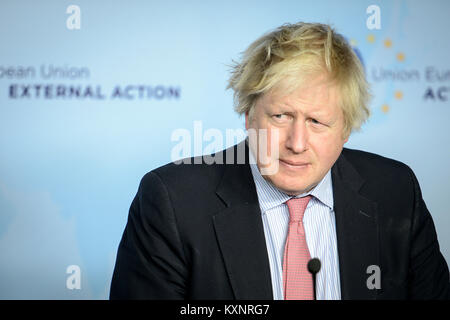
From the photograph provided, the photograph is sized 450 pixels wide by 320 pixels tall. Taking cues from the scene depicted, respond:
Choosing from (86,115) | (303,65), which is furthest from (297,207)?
(86,115)

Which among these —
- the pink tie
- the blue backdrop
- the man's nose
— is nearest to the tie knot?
the pink tie

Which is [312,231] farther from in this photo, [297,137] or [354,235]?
[297,137]

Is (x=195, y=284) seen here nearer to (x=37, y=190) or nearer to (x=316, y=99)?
(x=316, y=99)

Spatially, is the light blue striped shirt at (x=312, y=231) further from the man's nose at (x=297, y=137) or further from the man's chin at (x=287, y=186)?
the man's nose at (x=297, y=137)

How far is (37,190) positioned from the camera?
2.38 metres

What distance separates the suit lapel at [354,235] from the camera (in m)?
1.40

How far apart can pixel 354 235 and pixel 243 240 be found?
11.5 inches

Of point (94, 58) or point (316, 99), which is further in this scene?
point (94, 58)

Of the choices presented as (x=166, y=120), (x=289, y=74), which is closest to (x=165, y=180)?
(x=289, y=74)

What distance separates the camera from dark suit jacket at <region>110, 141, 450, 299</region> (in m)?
1.36

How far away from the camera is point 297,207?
4.68 ft

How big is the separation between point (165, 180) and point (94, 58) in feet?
3.71

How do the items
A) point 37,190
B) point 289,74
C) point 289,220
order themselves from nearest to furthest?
point 289,74 < point 289,220 < point 37,190

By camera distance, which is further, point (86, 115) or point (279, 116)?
point (86, 115)
